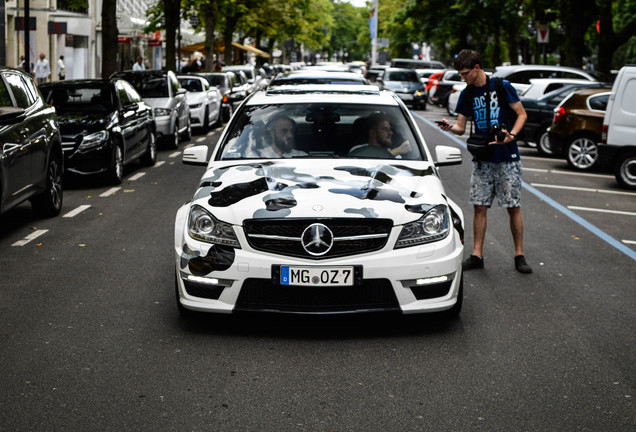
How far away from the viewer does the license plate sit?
569cm

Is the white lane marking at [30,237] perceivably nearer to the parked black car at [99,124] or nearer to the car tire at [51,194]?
the car tire at [51,194]

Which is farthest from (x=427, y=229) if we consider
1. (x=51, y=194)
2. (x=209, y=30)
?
(x=209, y=30)

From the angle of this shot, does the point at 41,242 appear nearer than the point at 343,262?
No

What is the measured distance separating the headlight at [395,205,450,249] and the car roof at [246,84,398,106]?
176 cm

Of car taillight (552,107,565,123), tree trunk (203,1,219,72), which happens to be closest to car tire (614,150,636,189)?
car taillight (552,107,565,123)

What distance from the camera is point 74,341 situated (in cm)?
587

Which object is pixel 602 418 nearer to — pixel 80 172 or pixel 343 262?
pixel 343 262

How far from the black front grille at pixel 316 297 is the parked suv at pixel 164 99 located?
1405 cm

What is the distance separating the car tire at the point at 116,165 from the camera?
14.0 m

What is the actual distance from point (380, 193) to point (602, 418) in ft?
6.95

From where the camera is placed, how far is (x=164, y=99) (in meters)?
20.2

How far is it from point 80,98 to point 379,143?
872cm

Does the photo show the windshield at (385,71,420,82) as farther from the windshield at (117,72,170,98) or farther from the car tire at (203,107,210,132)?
the windshield at (117,72,170,98)

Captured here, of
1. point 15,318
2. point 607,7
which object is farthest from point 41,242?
point 607,7
